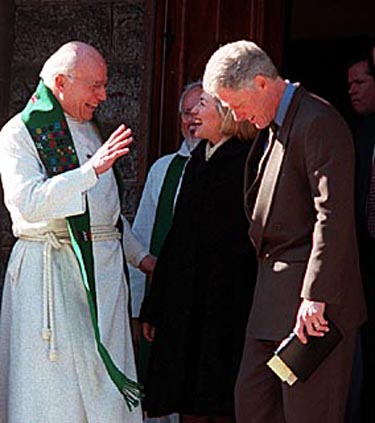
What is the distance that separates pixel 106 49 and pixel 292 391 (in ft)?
8.23

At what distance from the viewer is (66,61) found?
16.6 ft

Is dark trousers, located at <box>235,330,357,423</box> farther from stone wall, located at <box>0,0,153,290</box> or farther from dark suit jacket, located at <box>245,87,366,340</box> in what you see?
stone wall, located at <box>0,0,153,290</box>

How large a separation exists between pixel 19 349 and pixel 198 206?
35.0 inches

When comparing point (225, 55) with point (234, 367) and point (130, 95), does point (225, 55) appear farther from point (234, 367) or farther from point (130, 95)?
point (130, 95)

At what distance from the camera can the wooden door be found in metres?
6.39

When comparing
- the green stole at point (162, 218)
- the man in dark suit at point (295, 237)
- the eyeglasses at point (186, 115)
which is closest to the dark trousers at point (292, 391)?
the man in dark suit at point (295, 237)

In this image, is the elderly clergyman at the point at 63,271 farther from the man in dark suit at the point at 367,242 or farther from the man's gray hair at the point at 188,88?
the man in dark suit at the point at 367,242

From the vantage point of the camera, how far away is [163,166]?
594 cm

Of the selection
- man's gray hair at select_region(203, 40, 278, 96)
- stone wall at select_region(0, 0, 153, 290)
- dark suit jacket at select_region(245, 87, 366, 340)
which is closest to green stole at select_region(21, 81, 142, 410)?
dark suit jacket at select_region(245, 87, 366, 340)

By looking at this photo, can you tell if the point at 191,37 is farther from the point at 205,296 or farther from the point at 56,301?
the point at 56,301

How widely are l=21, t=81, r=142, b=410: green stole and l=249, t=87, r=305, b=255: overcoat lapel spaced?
68 centimetres

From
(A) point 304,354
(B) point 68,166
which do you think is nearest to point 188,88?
(B) point 68,166

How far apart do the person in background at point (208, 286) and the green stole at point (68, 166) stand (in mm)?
248

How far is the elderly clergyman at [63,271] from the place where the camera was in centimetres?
496
